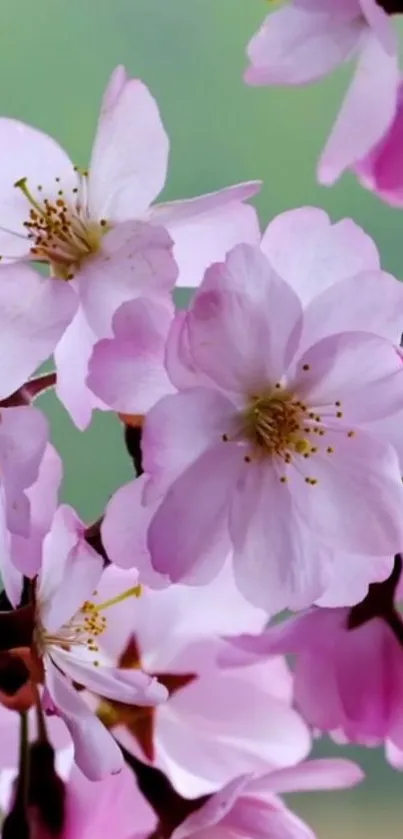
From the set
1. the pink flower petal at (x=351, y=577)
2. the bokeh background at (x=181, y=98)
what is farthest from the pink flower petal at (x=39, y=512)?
the bokeh background at (x=181, y=98)

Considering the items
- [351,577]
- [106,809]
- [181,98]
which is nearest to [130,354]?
[351,577]

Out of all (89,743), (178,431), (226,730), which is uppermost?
(178,431)

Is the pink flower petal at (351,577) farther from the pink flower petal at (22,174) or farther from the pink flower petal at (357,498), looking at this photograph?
the pink flower petal at (22,174)

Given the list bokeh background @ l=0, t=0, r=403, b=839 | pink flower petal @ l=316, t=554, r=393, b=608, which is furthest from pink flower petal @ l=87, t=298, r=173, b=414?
bokeh background @ l=0, t=0, r=403, b=839

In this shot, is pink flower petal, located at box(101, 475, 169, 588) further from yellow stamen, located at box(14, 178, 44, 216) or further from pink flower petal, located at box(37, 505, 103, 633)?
yellow stamen, located at box(14, 178, 44, 216)

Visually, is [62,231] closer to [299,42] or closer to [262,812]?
[299,42]

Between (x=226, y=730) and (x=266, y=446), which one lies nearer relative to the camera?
(x=266, y=446)

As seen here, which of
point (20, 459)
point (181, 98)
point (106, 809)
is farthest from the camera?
point (181, 98)
